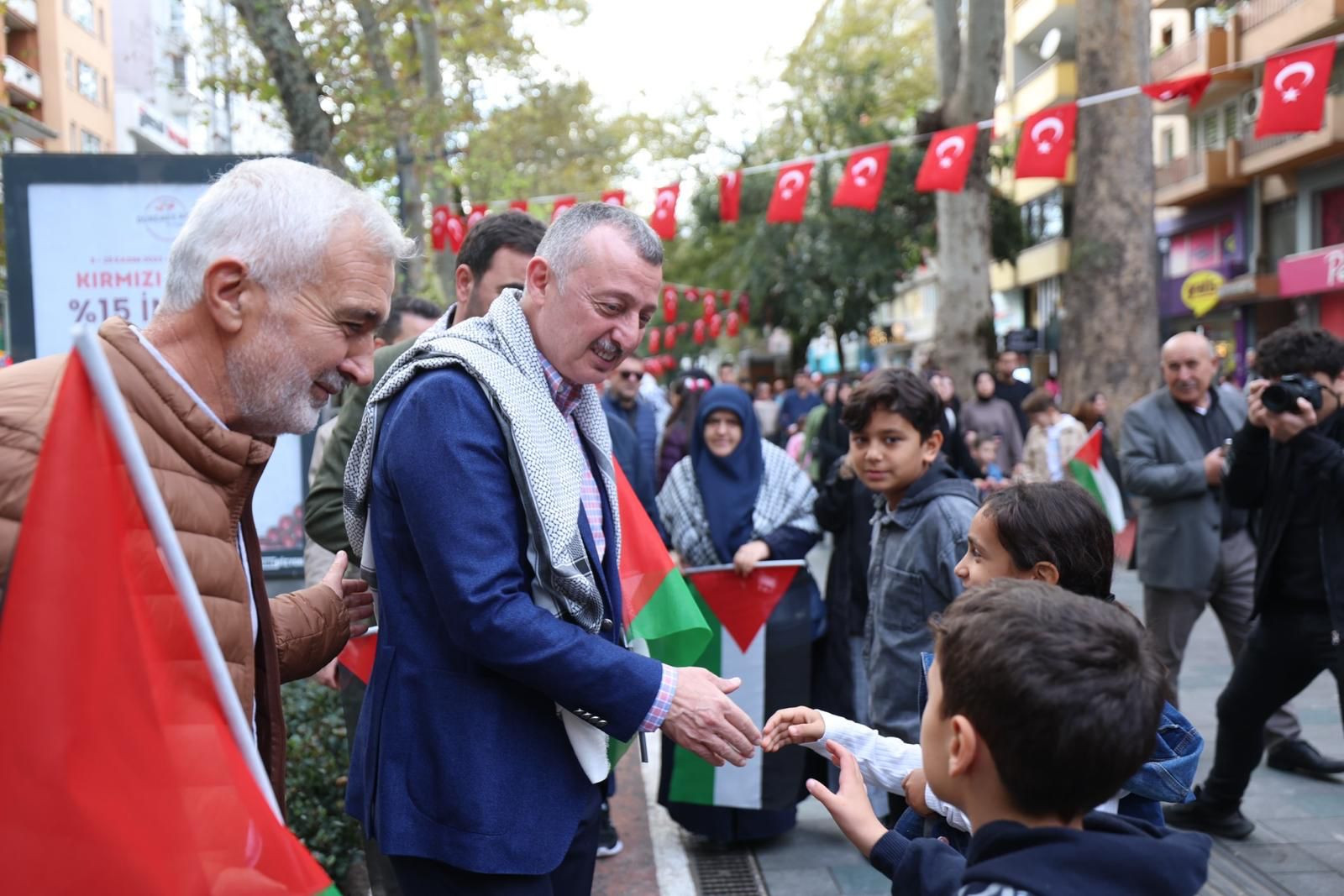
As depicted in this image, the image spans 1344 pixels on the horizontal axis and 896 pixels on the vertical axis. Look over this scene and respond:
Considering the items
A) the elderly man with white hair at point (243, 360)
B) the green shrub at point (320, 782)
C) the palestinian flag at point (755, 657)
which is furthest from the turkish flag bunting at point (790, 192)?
the elderly man with white hair at point (243, 360)

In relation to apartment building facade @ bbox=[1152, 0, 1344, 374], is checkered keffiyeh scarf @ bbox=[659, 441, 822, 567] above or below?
below

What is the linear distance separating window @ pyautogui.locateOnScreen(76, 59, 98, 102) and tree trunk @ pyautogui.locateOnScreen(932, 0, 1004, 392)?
39.1 m

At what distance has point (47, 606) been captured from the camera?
1430 mm

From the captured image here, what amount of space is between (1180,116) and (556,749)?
35.2 meters

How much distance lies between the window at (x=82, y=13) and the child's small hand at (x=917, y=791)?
4997 centimetres

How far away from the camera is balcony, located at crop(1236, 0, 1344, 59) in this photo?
2377 cm

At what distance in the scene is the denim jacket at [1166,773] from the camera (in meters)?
2.29

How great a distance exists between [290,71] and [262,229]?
5.93 metres

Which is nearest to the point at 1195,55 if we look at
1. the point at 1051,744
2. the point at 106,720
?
the point at 1051,744

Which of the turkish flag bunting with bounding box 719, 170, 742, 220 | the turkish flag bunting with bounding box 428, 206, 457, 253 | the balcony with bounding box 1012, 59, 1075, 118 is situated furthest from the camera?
the balcony with bounding box 1012, 59, 1075, 118

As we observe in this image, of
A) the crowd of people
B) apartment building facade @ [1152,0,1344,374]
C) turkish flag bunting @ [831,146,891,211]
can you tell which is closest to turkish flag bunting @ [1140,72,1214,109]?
turkish flag bunting @ [831,146,891,211]

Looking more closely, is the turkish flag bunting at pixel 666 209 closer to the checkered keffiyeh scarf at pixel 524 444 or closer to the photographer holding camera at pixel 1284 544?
the photographer holding camera at pixel 1284 544

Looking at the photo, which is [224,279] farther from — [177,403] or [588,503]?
[588,503]

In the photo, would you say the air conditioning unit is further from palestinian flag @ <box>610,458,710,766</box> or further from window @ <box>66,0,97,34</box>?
window @ <box>66,0,97,34</box>
